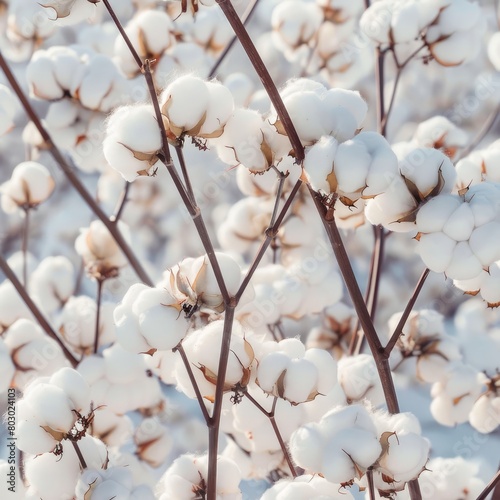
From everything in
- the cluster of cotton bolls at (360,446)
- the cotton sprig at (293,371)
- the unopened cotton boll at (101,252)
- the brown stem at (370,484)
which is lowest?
the brown stem at (370,484)

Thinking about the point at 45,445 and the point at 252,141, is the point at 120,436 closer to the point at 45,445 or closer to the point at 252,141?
the point at 45,445

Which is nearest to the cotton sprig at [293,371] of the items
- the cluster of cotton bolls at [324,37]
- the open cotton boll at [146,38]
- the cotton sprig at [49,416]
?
the cotton sprig at [49,416]

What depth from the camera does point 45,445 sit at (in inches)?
21.0

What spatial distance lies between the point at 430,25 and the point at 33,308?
504 millimetres

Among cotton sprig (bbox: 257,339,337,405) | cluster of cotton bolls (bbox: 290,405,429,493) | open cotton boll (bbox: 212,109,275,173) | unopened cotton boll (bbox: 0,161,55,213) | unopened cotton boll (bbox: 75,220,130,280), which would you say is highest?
unopened cotton boll (bbox: 0,161,55,213)

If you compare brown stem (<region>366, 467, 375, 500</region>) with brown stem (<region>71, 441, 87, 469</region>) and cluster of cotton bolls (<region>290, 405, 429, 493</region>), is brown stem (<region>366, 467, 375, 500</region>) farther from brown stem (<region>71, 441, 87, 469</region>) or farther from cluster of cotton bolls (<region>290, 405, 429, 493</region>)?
brown stem (<region>71, 441, 87, 469</region>)

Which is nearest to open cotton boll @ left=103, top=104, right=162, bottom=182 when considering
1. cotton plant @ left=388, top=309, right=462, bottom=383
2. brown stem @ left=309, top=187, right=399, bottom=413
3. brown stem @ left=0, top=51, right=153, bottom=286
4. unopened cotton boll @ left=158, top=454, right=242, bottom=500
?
brown stem @ left=309, top=187, right=399, bottom=413

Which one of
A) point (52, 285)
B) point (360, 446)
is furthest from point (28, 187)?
point (360, 446)

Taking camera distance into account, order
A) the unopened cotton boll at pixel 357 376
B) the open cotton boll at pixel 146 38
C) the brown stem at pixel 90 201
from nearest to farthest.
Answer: the unopened cotton boll at pixel 357 376, the brown stem at pixel 90 201, the open cotton boll at pixel 146 38

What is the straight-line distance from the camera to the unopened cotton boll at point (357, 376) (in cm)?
72

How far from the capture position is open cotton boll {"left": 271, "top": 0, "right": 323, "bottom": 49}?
1.12 m

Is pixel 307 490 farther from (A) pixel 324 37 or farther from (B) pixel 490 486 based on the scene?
(A) pixel 324 37

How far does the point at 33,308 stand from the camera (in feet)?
2.54

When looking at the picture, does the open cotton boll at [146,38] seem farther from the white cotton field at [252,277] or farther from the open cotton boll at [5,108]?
the open cotton boll at [5,108]
